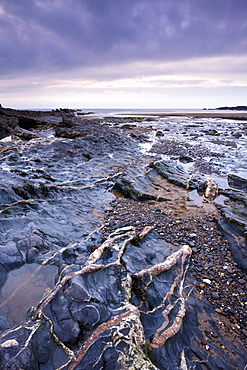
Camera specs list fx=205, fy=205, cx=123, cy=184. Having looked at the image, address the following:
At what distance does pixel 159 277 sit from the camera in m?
4.79

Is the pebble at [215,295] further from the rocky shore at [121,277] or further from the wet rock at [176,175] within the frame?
the wet rock at [176,175]

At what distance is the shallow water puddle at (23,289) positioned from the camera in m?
3.58

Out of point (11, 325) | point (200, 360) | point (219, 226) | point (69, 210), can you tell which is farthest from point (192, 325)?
point (69, 210)

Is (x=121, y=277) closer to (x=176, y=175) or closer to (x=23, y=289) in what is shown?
(x=23, y=289)

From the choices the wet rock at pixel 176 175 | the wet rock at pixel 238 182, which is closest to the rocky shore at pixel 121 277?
the wet rock at pixel 238 182

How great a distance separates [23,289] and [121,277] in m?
1.98

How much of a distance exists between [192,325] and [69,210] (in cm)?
603

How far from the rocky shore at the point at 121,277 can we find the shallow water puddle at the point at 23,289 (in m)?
0.02

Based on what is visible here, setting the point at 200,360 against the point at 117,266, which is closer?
the point at 200,360

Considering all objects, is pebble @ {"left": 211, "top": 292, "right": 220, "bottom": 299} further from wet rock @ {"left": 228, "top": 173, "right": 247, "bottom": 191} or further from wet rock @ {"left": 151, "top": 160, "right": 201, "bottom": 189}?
wet rock @ {"left": 228, "top": 173, "right": 247, "bottom": 191}

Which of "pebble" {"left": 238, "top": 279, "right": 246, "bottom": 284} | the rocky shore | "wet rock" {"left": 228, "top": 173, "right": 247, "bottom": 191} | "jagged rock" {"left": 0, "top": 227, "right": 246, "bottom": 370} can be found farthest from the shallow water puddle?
"wet rock" {"left": 228, "top": 173, "right": 247, "bottom": 191}

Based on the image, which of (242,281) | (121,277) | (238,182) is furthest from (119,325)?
(238,182)

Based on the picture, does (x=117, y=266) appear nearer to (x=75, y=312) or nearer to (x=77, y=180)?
(x=75, y=312)

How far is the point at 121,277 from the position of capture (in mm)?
4324
